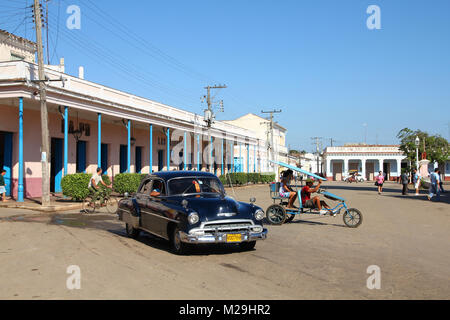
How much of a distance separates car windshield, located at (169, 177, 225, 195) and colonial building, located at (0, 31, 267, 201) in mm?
10371

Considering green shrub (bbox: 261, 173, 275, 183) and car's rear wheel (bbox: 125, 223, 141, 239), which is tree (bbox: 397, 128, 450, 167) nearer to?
green shrub (bbox: 261, 173, 275, 183)

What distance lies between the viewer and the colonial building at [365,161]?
78875 mm

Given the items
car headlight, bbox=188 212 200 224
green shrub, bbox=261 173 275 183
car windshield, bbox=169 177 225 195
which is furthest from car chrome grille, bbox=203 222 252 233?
green shrub, bbox=261 173 275 183

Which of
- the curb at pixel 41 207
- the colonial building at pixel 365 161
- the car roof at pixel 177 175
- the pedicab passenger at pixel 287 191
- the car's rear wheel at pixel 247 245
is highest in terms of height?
the colonial building at pixel 365 161

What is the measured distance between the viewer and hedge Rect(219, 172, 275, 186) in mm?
40231

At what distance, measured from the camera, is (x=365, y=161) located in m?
80.6

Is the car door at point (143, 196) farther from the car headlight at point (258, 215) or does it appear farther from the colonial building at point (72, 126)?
the colonial building at point (72, 126)

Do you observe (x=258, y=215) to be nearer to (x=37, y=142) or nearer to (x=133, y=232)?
(x=133, y=232)

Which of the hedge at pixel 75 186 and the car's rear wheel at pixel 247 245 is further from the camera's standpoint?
the hedge at pixel 75 186

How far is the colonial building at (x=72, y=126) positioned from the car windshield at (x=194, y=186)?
10371mm

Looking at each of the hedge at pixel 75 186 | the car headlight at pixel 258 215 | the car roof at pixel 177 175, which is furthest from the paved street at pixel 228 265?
the hedge at pixel 75 186

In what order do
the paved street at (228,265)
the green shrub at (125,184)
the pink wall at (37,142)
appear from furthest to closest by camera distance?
the green shrub at (125,184) → the pink wall at (37,142) → the paved street at (228,265)
